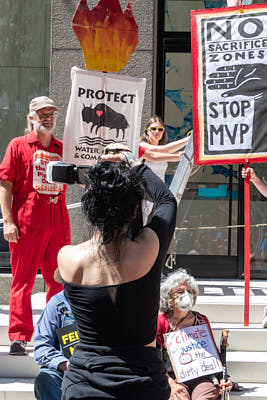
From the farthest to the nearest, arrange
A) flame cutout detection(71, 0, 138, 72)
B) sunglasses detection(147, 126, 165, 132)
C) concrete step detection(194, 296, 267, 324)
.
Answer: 1. sunglasses detection(147, 126, 165, 132)
2. concrete step detection(194, 296, 267, 324)
3. flame cutout detection(71, 0, 138, 72)

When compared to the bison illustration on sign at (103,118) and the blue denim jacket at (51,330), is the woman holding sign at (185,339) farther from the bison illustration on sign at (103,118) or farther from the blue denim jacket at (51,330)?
the bison illustration on sign at (103,118)

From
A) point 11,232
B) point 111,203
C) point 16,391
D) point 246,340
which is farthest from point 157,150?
point 111,203

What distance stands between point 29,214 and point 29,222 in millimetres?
54

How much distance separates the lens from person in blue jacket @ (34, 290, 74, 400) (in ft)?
12.0

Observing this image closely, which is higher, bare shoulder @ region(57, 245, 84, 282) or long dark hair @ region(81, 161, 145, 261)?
long dark hair @ region(81, 161, 145, 261)

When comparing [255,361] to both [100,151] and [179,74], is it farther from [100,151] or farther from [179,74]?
[179,74]

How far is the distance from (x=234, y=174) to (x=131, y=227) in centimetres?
597

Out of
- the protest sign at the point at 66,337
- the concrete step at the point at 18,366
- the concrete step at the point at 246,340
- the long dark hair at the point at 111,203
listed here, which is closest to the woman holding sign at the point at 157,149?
the concrete step at the point at 246,340

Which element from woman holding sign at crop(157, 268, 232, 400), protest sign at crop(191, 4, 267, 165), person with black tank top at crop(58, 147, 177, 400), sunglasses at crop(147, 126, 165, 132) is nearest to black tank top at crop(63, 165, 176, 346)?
person with black tank top at crop(58, 147, 177, 400)

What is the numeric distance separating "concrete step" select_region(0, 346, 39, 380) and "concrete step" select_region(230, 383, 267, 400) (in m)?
1.37

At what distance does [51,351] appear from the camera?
12.2 ft

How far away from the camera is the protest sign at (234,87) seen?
520 cm

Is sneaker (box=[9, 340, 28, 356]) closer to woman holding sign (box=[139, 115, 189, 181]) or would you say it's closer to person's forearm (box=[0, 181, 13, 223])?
person's forearm (box=[0, 181, 13, 223])

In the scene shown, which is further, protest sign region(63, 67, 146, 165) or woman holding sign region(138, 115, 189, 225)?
woman holding sign region(138, 115, 189, 225)
